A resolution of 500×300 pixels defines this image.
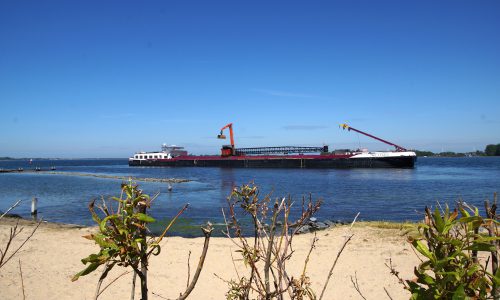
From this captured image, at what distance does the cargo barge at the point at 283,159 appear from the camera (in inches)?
2436

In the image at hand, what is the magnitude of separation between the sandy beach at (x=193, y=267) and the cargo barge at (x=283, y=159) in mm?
50482

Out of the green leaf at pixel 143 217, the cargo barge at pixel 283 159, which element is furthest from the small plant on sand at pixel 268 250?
the cargo barge at pixel 283 159

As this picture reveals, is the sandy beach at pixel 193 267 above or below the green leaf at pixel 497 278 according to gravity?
below

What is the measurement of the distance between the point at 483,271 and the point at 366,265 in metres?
9.75

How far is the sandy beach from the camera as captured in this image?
8.27 metres

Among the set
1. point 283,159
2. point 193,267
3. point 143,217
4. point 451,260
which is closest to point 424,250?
point 451,260

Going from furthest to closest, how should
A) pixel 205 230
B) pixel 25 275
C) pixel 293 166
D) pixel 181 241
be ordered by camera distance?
1. pixel 293 166
2. pixel 181 241
3. pixel 25 275
4. pixel 205 230

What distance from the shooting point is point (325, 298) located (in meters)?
8.16

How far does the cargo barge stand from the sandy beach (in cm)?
5048

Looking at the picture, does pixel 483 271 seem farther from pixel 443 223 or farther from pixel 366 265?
pixel 366 265

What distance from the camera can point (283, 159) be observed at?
A: 68375mm

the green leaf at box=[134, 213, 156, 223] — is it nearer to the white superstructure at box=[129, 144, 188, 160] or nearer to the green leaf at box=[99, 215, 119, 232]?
the green leaf at box=[99, 215, 119, 232]

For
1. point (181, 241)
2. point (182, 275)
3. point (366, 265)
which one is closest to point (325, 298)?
point (366, 265)

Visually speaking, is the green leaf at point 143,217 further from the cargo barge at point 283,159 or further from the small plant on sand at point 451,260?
the cargo barge at point 283,159
